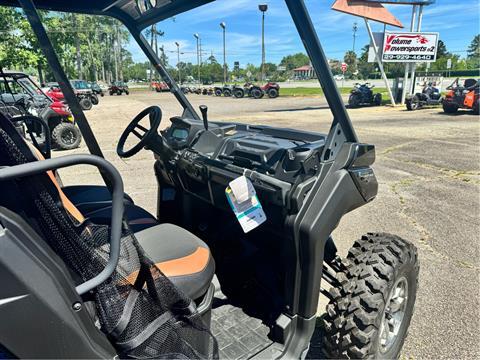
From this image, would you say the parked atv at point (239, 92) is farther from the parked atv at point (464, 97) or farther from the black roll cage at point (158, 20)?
the black roll cage at point (158, 20)

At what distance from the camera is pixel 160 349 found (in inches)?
51.2

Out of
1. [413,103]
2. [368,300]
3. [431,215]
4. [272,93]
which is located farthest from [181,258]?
[272,93]

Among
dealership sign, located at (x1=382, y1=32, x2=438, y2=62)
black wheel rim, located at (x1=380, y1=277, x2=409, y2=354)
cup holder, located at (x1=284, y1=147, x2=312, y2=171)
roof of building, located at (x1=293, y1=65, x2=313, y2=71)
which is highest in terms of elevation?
dealership sign, located at (x1=382, y1=32, x2=438, y2=62)

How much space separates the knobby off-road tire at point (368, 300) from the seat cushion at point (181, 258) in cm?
66

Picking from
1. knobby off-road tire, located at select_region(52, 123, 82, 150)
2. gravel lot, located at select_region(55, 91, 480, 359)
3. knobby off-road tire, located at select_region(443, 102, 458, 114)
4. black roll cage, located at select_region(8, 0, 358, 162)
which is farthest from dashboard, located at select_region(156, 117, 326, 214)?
knobby off-road tire, located at select_region(443, 102, 458, 114)

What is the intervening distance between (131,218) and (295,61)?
1.30 m

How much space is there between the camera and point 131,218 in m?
2.23

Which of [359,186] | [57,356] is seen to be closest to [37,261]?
[57,356]

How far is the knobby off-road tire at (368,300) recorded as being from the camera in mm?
1745

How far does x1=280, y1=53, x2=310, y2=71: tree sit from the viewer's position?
161 cm

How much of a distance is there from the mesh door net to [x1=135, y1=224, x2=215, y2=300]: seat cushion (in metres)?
0.17

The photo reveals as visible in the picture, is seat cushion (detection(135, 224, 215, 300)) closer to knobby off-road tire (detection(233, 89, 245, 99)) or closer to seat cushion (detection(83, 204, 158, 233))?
seat cushion (detection(83, 204, 158, 233))

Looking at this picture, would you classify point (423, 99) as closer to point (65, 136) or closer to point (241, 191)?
point (65, 136)

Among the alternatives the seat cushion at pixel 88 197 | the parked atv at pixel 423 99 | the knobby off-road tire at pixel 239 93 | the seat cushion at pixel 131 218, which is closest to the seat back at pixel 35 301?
the seat cushion at pixel 131 218
